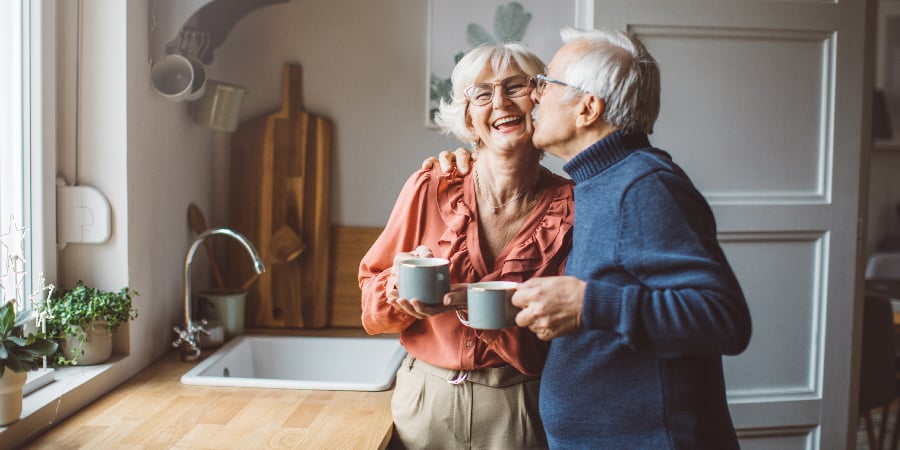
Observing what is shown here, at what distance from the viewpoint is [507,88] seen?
140cm

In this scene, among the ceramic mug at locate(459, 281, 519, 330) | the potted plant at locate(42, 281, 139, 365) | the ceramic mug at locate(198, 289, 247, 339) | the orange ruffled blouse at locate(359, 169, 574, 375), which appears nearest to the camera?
the ceramic mug at locate(459, 281, 519, 330)

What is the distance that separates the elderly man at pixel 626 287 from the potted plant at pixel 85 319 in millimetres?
963

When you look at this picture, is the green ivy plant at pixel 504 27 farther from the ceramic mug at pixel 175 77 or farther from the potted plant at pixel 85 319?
the potted plant at pixel 85 319

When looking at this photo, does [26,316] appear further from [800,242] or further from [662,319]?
[800,242]

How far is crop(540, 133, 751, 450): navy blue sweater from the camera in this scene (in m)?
1.00

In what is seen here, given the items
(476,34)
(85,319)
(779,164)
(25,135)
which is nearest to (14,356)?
(85,319)

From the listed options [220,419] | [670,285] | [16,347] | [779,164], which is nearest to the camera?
[670,285]

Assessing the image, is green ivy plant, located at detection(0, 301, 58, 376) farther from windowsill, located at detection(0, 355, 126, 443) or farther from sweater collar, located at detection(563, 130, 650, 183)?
sweater collar, located at detection(563, 130, 650, 183)

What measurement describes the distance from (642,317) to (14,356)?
1027 millimetres

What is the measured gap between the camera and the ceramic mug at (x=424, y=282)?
3.76ft

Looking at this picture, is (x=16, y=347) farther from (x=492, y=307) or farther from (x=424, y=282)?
(x=492, y=307)

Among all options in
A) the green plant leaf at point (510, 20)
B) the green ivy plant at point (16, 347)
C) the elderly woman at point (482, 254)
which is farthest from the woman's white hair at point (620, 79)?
the green plant leaf at point (510, 20)

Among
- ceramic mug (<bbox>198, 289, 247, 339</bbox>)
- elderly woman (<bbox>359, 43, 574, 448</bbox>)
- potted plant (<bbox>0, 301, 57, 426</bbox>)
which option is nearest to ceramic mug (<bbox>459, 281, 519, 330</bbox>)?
elderly woman (<bbox>359, 43, 574, 448</bbox>)

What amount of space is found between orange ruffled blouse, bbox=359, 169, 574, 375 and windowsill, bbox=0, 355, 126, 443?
24.3 inches
